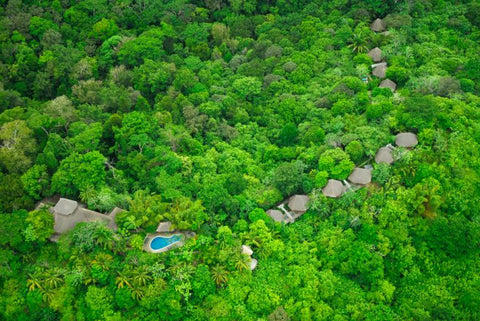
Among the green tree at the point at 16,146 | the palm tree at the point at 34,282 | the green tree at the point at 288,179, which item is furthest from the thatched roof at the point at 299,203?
the green tree at the point at 16,146

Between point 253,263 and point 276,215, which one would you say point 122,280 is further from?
point 276,215

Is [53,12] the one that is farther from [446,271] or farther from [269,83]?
[446,271]

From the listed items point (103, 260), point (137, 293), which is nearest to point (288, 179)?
point (137, 293)

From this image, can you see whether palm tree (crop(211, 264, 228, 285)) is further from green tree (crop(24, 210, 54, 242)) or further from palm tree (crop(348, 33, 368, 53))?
palm tree (crop(348, 33, 368, 53))

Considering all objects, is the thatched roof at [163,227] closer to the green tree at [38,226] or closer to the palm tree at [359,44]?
the green tree at [38,226]

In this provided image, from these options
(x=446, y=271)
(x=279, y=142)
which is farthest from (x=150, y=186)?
(x=446, y=271)

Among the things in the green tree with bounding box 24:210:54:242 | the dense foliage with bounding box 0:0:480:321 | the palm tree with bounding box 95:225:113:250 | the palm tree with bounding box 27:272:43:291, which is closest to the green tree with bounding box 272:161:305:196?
the dense foliage with bounding box 0:0:480:321
